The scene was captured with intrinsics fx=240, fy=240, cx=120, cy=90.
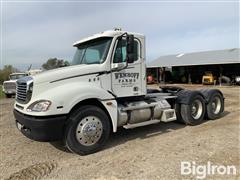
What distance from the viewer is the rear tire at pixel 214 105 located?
8203 millimetres

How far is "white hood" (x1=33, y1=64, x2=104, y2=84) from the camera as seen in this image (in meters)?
5.00

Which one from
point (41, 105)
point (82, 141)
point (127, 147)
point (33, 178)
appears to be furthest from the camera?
point (127, 147)

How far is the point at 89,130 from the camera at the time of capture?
5.20 m

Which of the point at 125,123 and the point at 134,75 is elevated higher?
the point at 134,75

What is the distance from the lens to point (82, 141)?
5.13 m

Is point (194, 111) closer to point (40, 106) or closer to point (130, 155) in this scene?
point (130, 155)

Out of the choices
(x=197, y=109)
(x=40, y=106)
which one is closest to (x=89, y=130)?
(x=40, y=106)

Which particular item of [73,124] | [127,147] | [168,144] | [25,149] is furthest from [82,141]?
[168,144]

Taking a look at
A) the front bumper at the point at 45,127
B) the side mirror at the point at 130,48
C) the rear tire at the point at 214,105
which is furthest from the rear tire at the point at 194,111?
the front bumper at the point at 45,127

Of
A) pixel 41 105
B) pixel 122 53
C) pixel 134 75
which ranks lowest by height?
pixel 41 105

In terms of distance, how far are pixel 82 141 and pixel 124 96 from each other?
1.61 m

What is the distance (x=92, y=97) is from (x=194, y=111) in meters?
4.00

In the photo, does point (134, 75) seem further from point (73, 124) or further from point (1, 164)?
point (1, 164)

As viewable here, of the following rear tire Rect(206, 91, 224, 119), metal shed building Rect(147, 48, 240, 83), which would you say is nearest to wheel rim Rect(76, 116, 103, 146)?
rear tire Rect(206, 91, 224, 119)
